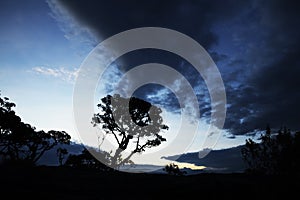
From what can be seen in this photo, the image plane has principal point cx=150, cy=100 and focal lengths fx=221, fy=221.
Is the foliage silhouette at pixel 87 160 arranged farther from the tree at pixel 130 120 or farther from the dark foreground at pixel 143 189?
the dark foreground at pixel 143 189

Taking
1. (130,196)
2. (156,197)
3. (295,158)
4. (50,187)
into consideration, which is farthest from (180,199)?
(295,158)

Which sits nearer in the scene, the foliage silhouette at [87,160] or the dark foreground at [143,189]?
the dark foreground at [143,189]

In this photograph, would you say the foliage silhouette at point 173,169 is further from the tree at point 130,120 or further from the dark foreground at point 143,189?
the dark foreground at point 143,189

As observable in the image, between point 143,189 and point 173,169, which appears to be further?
point 173,169

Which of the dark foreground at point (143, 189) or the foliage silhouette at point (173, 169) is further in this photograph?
the foliage silhouette at point (173, 169)

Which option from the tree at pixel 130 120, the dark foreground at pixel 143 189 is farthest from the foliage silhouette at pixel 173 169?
the dark foreground at pixel 143 189

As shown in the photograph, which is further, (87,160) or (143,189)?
(87,160)

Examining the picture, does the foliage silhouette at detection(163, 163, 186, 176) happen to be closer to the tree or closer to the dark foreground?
the tree

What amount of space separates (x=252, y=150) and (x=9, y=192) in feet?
58.2

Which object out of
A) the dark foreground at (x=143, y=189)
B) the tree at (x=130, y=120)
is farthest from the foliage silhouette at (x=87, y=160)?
the dark foreground at (x=143, y=189)

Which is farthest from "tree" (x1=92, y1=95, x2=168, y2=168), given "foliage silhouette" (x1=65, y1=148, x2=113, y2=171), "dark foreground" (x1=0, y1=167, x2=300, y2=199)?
"dark foreground" (x1=0, y1=167, x2=300, y2=199)

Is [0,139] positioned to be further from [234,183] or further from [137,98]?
[234,183]

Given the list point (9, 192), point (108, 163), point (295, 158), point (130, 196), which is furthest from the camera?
point (108, 163)

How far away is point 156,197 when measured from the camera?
8141 millimetres
